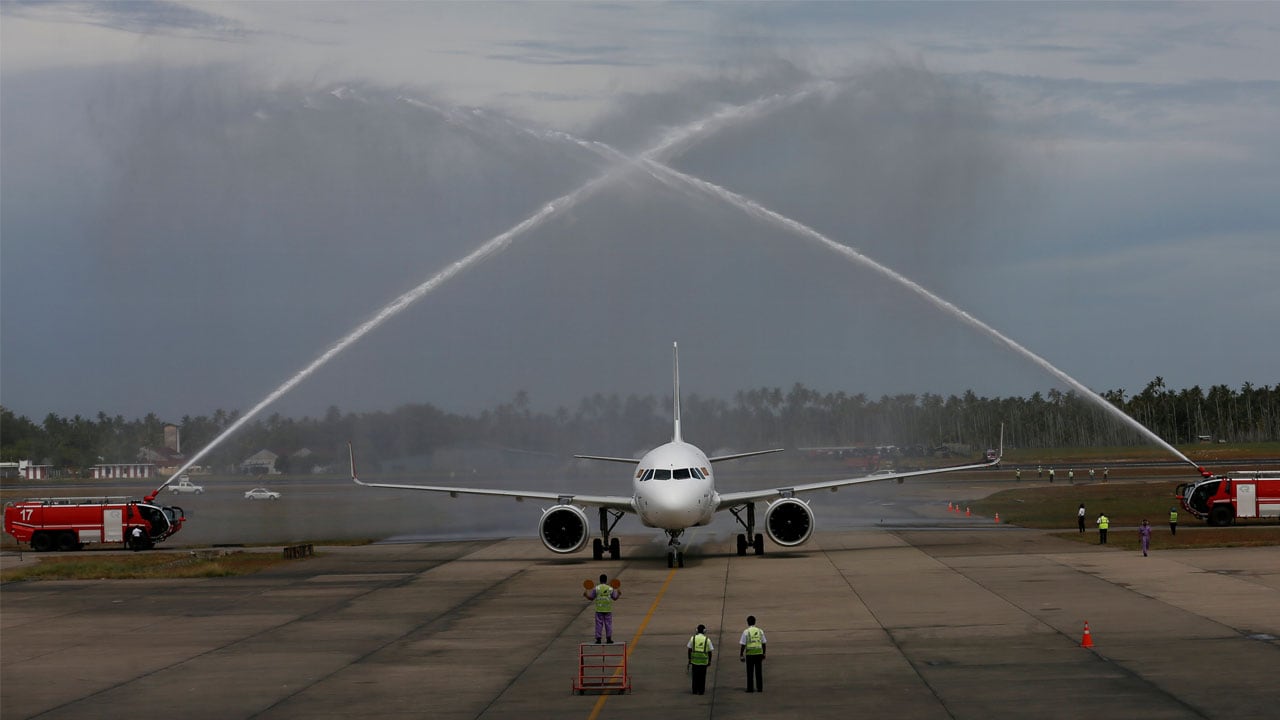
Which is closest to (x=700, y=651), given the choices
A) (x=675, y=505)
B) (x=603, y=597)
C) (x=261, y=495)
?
(x=603, y=597)

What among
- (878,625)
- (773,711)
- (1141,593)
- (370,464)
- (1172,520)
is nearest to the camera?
(773,711)

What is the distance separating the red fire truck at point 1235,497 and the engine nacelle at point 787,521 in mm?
21942

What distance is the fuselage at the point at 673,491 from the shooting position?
139 feet

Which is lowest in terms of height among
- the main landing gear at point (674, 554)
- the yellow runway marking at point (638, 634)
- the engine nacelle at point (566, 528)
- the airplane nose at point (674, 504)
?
the yellow runway marking at point (638, 634)

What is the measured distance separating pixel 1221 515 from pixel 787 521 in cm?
2288

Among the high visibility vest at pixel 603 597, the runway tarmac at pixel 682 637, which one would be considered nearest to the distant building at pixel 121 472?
the runway tarmac at pixel 682 637

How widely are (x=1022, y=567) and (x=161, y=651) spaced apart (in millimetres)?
A: 27424

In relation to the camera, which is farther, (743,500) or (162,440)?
(162,440)

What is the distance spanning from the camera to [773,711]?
21.1 m

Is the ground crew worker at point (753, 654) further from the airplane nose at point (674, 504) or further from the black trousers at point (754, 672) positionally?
the airplane nose at point (674, 504)

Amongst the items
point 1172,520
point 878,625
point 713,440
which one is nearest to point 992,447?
point 713,440

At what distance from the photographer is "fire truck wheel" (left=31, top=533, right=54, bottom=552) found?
6059 centimetres

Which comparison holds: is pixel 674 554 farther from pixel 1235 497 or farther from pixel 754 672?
pixel 1235 497

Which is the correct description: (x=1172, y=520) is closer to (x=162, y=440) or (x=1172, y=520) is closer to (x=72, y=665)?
(x=72, y=665)
